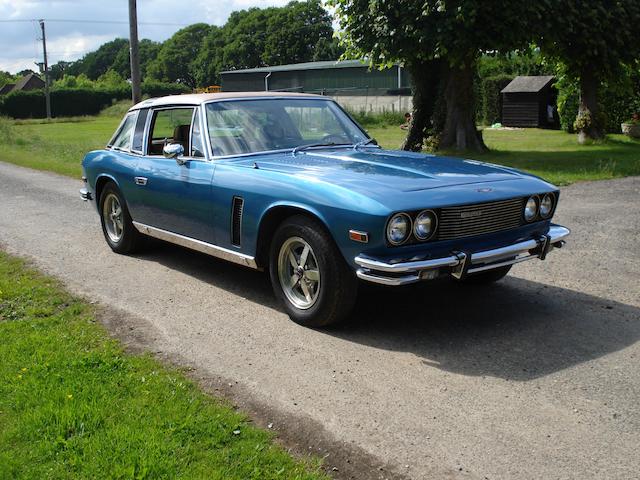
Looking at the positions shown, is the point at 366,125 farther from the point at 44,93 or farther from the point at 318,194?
the point at 44,93

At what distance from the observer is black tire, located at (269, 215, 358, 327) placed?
4742 millimetres

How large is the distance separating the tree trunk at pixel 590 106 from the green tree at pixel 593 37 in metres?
0.06

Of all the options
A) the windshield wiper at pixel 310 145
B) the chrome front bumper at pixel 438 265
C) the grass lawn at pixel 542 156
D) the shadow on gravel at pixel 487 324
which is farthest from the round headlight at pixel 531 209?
the grass lawn at pixel 542 156

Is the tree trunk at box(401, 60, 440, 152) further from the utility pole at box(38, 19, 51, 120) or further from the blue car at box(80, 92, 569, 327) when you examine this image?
the utility pole at box(38, 19, 51, 120)

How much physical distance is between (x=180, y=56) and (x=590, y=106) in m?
114

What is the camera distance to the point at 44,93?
68125mm

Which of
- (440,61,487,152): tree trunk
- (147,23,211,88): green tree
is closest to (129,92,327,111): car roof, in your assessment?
(440,61,487,152): tree trunk

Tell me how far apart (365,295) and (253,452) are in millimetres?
2791

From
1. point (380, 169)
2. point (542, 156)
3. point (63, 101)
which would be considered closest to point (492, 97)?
point (542, 156)

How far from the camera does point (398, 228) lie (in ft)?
14.7

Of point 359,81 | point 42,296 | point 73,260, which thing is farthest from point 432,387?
point 359,81

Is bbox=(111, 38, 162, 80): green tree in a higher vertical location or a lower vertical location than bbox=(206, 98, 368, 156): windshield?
higher

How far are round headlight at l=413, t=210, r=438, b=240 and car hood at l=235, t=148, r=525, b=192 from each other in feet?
0.72

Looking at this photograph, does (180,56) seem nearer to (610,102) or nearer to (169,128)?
(610,102)
